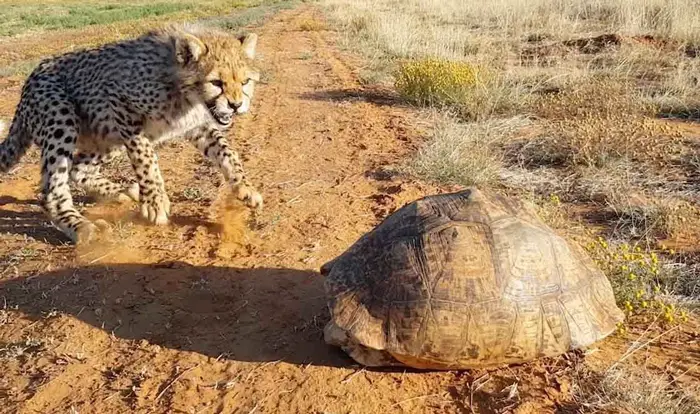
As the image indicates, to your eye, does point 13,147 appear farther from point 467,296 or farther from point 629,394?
point 629,394

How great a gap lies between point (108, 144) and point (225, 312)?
2.61m

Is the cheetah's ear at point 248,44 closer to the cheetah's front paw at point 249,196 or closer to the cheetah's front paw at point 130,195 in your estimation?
the cheetah's front paw at point 249,196

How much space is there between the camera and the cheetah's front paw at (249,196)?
5473mm

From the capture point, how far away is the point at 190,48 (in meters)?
4.98

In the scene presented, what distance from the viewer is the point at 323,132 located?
8102mm

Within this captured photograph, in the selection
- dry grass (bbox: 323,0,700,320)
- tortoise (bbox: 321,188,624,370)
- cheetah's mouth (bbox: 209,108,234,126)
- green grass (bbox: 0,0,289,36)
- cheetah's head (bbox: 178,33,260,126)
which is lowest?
green grass (bbox: 0,0,289,36)

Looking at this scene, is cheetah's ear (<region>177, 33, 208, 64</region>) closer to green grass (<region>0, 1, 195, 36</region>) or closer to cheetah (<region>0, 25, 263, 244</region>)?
cheetah (<region>0, 25, 263, 244</region>)

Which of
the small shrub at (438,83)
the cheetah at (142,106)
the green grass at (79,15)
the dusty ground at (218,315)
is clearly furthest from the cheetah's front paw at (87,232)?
the green grass at (79,15)

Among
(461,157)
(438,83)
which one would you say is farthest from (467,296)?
(438,83)

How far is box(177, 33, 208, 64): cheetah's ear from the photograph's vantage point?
496 cm

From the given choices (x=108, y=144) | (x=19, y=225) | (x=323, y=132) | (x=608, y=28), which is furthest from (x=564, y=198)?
(x=608, y=28)

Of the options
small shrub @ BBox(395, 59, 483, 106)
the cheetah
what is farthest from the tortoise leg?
small shrub @ BBox(395, 59, 483, 106)

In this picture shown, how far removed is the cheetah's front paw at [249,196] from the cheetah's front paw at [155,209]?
0.68 metres

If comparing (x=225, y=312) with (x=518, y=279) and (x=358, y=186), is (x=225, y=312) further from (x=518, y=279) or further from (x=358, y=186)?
(x=358, y=186)
